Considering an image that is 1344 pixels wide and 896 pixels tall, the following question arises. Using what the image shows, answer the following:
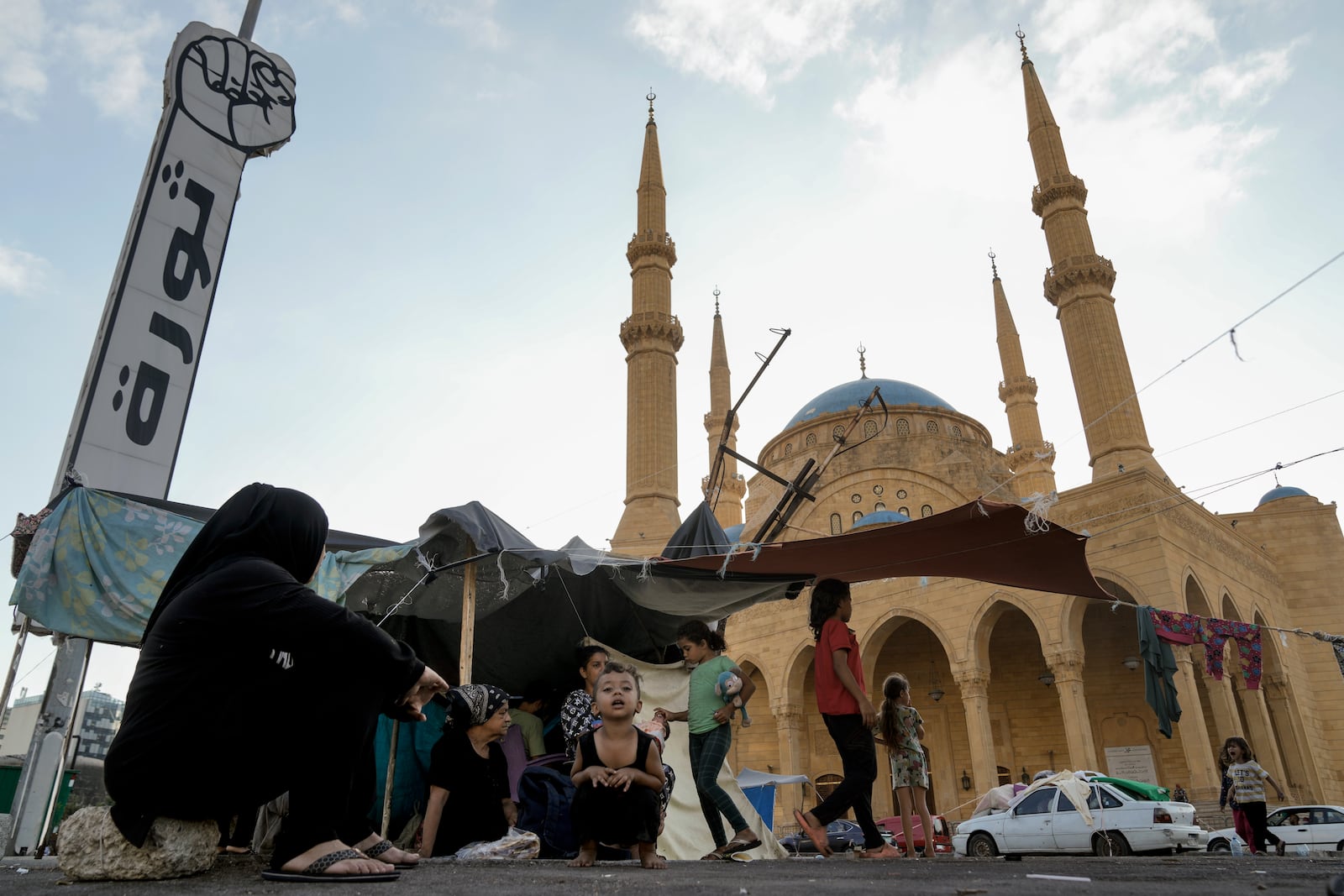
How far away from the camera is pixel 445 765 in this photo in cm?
376

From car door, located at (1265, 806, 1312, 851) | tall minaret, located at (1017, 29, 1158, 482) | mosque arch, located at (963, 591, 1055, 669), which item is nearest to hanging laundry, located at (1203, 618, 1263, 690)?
car door, located at (1265, 806, 1312, 851)

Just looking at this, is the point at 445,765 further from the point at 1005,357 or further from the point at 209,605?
the point at 1005,357

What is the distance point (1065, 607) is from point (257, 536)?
47.3 feet

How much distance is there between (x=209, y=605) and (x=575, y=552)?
3223 millimetres

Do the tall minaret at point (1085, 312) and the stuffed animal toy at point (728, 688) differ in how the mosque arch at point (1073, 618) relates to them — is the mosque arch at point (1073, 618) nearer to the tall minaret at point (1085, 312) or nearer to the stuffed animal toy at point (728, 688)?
the tall minaret at point (1085, 312)

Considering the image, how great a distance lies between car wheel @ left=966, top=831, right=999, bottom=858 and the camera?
9703 millimetres

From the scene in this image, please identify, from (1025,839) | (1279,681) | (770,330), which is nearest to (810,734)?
(1279,681)

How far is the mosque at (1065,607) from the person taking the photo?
13.9 m

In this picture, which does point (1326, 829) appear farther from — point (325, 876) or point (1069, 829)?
point (325, 876)

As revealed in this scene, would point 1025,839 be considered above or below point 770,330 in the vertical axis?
below

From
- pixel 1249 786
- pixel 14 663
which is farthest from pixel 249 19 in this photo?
pixel 1249 786

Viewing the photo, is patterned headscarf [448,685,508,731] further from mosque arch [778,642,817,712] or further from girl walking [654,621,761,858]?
mosque arch [778,642,817,712]

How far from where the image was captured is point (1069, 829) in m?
8.99

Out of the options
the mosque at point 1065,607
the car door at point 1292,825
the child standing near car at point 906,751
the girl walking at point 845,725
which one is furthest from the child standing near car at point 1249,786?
the mosque at point 1065,607
